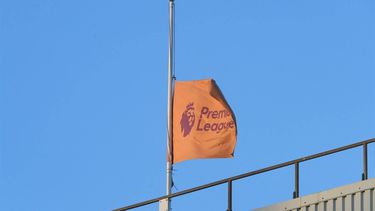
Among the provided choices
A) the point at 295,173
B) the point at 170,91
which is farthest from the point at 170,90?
the point at 295,173

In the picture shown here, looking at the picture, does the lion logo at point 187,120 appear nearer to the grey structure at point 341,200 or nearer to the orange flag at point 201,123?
the orange flag at point 201,123

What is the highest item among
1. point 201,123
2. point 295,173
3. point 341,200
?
point 201,123

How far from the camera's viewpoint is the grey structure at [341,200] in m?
20.3

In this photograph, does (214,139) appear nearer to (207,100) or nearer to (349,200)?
(207,100)

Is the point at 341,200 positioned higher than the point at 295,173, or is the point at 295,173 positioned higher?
the point at 295,173

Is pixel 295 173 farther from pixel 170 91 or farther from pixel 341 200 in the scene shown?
pixel 170 91

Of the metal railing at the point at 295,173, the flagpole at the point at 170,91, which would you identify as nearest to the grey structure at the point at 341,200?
the metal railing at the point at 295,173

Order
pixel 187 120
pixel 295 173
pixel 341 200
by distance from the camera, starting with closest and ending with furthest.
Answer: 1. pixel 341 200
2. pixel 295 173
3. pixel 187 120

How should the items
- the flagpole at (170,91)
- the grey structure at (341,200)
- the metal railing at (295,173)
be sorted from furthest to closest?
the flagpole at (170,91), the metal railing at (295,173), the grey structure at (341,200)

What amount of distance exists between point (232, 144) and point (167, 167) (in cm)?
134

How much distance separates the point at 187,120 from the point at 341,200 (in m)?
9.40

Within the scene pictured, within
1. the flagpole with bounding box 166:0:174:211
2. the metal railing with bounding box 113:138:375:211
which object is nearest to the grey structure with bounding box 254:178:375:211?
the metal railing with bounding box 113:138:375:211

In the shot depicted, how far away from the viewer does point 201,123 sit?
29.6 m

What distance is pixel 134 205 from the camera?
73.2 feet
